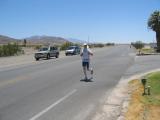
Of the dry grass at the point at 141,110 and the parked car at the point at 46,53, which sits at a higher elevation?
the parked car at the point at 46,53

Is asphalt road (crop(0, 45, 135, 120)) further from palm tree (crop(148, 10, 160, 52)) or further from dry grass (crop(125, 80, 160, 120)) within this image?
palm tree (crop(148, 10, 160, 52))

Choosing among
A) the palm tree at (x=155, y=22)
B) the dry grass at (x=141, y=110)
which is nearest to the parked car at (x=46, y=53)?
the palm tree at (x=155, y=22)

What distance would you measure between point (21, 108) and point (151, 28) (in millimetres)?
62874

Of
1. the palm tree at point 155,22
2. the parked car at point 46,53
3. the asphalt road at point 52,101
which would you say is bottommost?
the asphalt road at point 52,101

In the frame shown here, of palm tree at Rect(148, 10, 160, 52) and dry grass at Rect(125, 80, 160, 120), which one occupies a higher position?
palm tree at Rect(148, 10, 160, 52)

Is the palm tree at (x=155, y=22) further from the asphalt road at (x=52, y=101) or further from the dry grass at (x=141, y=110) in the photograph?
the dry grass at (x=141, y=110)

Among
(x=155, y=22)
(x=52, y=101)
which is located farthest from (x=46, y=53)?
(x=52, y=101)

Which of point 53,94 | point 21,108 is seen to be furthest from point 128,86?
point 21,108

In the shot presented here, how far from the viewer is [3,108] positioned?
34.8 ft

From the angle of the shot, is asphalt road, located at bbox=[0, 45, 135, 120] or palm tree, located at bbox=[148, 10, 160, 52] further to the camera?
palm tree, located at bbox=[148, 10, 160, 52]

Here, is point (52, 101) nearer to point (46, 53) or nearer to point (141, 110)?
point (141, 110)

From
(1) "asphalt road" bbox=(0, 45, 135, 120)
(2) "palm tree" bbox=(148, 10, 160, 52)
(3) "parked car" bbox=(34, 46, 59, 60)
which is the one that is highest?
(2) "palm tree" bbox=(148, 10, 160, 52)

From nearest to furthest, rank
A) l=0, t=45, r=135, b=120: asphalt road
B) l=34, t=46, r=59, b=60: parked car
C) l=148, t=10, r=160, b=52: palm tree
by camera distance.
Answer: l=0, t=45, r=135, b=120: asphalt road → l=34, t=46, r=59, b=60: parked car → l=148, t=10, r=160, b=52: palm tree

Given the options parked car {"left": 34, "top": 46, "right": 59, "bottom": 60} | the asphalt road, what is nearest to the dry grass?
the asphalt road
